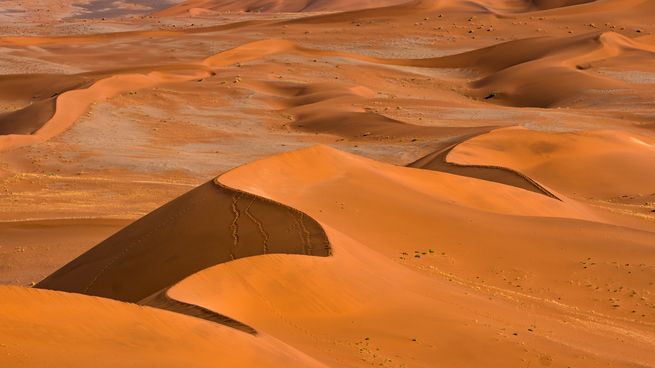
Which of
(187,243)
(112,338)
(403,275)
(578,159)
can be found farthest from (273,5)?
(112,338)

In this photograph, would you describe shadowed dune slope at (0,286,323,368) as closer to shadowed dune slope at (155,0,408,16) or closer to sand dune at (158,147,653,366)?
sand dune at (158,147,653,366)

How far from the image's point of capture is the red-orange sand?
7535 millimetres

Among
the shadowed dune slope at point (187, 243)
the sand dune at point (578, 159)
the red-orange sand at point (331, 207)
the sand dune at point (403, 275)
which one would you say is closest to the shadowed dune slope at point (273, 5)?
the red-orange sand at point (331, 207)

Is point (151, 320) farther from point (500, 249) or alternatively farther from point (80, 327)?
point (500, 249)

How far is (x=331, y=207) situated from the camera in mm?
12766

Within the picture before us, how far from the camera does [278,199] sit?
485 inches

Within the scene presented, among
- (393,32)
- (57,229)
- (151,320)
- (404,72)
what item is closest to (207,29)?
(393,32)

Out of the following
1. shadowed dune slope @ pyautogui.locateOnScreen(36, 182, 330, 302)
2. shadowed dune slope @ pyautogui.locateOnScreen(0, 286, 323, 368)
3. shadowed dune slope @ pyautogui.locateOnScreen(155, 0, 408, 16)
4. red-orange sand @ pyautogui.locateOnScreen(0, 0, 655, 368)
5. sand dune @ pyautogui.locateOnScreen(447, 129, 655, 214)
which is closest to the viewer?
shadowed dune slope @ pyautogui.locateOnScreen(0, 286, 323, 368)

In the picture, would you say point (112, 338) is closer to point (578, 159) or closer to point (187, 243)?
point (187, 243)

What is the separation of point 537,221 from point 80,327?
28.8 ft

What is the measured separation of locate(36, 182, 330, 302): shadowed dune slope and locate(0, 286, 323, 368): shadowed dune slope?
10.4ft

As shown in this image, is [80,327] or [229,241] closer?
[80,327]

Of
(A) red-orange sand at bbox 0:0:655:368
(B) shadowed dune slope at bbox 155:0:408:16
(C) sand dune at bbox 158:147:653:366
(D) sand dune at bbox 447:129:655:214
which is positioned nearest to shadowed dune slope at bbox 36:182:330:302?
(A) red-orange sand at bbox 0:0:655:368

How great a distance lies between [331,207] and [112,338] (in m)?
6.82
